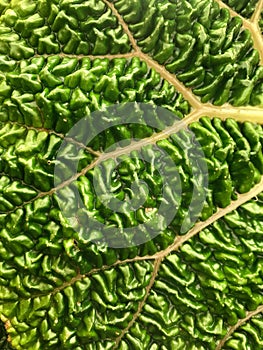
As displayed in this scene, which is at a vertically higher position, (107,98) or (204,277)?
(107,98)

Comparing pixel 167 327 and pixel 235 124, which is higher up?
pixel 235 124

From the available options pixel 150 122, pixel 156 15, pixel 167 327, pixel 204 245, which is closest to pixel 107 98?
pixel 150 122

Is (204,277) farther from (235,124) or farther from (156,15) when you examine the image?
(156,15)

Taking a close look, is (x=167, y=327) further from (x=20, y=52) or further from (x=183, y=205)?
(x=20, y=52)

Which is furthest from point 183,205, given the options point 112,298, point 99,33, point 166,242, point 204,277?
point 99,33

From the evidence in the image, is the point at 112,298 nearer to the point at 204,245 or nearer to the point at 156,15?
the point at 204,245

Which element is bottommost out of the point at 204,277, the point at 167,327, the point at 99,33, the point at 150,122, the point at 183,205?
the point at 167,327

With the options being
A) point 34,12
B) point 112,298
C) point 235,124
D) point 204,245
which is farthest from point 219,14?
point 112,298

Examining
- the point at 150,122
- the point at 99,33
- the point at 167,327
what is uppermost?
the point at 99,33
